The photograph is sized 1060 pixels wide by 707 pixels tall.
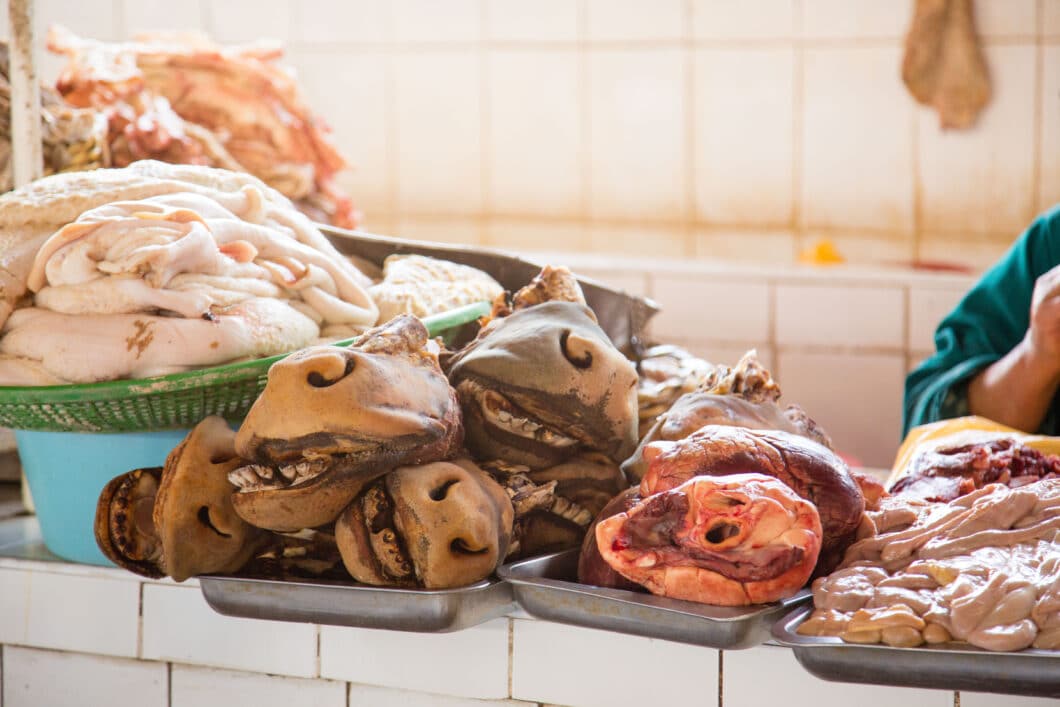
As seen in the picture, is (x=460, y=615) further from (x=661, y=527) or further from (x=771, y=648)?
(x=771, y=648)

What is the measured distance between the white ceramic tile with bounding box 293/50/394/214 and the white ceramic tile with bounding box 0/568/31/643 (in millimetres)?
3257

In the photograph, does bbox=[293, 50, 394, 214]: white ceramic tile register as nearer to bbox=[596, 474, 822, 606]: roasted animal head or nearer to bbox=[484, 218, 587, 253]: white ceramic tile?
bbox=[484, 218, 587, 253]: white ceramic tile

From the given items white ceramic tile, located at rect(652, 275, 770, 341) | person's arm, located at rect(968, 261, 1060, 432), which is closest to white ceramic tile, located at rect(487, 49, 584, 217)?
white ceramic tile, located at rect(652, 275, 770, 341)

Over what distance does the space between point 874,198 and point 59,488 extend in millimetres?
3399

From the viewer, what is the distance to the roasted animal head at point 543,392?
Result: 1.28 m

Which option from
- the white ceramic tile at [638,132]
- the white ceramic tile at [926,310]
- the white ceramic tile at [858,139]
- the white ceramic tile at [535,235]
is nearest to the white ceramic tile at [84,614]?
the white ceramic tile at [926,310]

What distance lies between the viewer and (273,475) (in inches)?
47.6

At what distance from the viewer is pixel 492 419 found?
1.30 m

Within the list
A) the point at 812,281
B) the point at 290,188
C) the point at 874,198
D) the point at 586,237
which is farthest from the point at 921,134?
the point at 290,188

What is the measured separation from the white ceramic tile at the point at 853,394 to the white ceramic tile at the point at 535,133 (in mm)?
1242

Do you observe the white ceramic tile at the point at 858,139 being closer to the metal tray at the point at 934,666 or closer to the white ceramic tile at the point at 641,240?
the white ceramic tile at the point at 641,240

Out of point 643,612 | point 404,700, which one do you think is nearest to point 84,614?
point 404,700

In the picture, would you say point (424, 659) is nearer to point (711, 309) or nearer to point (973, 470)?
point (973, 470)

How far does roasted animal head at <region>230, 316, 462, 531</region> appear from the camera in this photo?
1.17 meters
